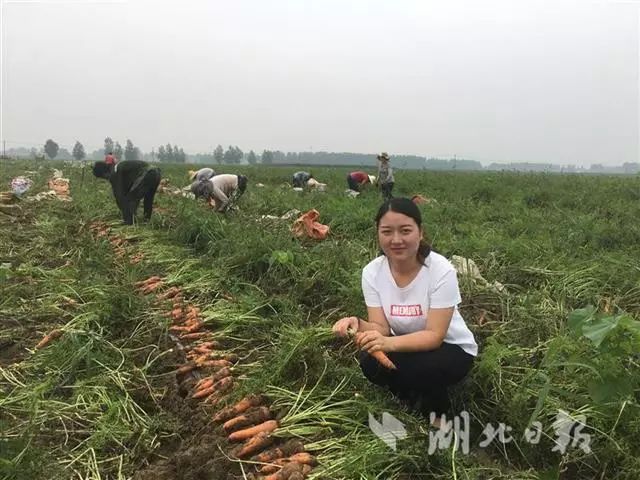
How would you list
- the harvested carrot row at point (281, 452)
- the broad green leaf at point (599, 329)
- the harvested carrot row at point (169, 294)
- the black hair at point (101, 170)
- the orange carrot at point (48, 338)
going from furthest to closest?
the black hair at point (101, 170), the harvested carrot row at point (169, 294), the orange carrot at point (48, 338), the harvested carrot row at point (281, 452), the broad green leaf at point (599, 329)

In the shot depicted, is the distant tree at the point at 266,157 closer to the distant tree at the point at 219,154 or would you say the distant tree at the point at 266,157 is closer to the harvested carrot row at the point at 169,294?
the distant tree at the point at 219,154

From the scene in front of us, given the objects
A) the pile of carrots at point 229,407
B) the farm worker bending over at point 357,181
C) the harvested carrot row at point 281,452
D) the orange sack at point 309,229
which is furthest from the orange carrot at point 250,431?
the farm worker bending over at point 357,181

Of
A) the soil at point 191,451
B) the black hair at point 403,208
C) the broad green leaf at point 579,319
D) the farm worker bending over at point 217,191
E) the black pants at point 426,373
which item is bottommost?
the soil at point 191,451

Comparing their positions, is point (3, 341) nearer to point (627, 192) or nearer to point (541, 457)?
point (541, 457)

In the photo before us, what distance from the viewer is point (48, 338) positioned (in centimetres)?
313

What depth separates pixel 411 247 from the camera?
220cm

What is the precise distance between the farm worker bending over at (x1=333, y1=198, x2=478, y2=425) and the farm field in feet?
0.57

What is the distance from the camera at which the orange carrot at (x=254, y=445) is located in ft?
6.87

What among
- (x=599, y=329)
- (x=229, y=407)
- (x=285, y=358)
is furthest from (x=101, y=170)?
(x=599, y=329)

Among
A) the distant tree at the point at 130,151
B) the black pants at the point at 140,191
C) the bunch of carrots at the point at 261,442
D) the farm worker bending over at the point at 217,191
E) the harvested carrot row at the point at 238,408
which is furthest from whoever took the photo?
the distant tree at the point at 130,151

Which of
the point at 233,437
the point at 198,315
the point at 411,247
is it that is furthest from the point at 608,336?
the point at 198,315

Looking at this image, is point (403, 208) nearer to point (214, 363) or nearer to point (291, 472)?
point (291, 472)

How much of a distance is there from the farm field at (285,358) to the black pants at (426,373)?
130 mm

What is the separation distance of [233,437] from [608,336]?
1.56 metres
